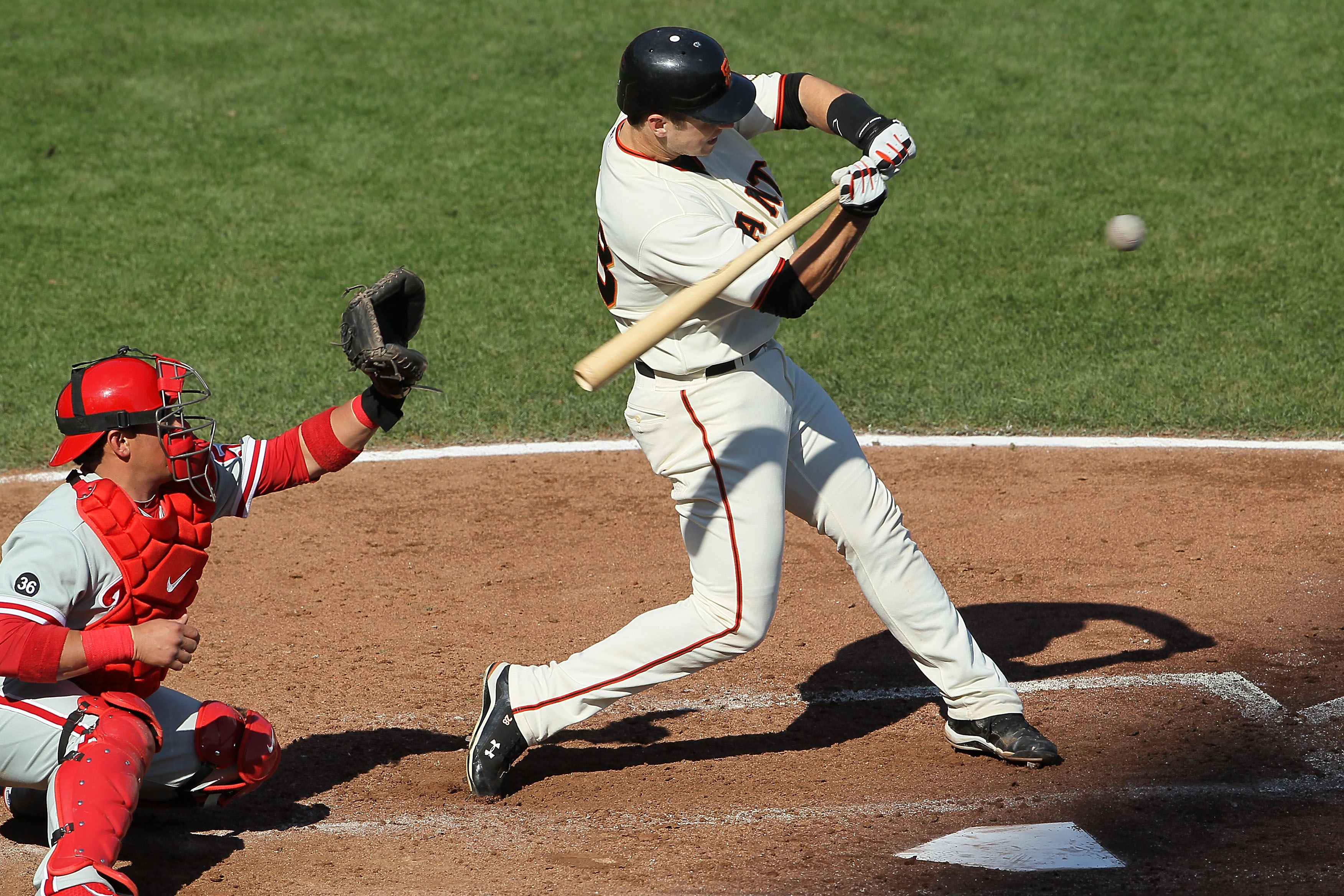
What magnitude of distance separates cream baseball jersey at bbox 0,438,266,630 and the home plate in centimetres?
190

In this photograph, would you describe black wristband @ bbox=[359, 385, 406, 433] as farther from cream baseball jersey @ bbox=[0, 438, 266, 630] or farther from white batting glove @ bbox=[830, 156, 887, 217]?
white batting glove @ bbox=[830, 156, 887, 217]

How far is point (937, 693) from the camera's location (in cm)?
432

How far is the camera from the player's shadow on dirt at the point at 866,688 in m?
3.98

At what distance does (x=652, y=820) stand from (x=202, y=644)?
6.47ft

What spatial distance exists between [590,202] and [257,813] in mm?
7359

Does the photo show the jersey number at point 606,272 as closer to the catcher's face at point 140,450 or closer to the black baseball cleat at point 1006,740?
the catcher's face at point 140,450

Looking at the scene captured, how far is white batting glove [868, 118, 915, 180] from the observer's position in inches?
135

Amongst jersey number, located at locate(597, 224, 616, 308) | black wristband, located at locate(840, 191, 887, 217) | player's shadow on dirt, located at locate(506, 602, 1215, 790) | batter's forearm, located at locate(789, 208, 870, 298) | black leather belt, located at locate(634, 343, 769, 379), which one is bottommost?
player's shadow on dirt, located at locate(506, 602, 1215, 790)

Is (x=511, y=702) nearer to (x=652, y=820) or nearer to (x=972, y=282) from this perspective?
(x=652, y=820)

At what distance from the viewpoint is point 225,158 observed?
1116cm

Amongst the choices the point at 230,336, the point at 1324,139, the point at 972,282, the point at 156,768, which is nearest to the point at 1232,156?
the point at 1324,139

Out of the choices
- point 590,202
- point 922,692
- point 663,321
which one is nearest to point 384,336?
point 663,321

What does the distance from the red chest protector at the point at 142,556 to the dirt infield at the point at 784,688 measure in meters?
0.44

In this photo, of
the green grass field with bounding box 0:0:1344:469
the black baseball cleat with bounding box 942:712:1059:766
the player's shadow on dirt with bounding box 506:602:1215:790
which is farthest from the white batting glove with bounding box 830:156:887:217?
the green grass field with bounding box 0:0:1344:469
